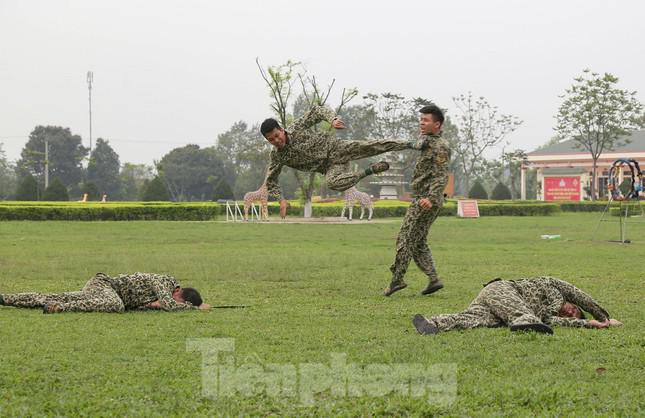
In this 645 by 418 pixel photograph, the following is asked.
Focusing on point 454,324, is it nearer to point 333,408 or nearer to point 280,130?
point 333,408

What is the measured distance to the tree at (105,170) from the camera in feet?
264

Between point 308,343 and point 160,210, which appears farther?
point 160,210

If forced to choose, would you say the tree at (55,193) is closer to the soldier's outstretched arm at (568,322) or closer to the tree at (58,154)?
the tree at (58,154)

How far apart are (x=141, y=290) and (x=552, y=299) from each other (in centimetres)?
421

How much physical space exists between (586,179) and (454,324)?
216ft

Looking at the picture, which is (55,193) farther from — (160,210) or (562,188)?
(562,188)

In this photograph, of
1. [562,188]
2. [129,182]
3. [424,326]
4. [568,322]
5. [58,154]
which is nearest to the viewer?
[424,326]

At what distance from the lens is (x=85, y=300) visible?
803 cm

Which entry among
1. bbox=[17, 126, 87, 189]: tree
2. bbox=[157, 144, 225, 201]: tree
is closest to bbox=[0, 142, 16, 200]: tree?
bbox=[17, 126, 87, 189]: tree

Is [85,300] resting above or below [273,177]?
below

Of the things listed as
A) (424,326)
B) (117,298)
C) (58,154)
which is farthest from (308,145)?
(58,154)

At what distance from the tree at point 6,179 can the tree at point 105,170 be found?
7.83 meters

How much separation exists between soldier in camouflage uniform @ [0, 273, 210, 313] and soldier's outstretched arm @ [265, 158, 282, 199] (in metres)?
2.06

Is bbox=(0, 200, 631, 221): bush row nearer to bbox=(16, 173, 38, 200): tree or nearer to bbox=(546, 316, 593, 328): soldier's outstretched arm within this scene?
bbox=(16, 173, 38, 200): tree
